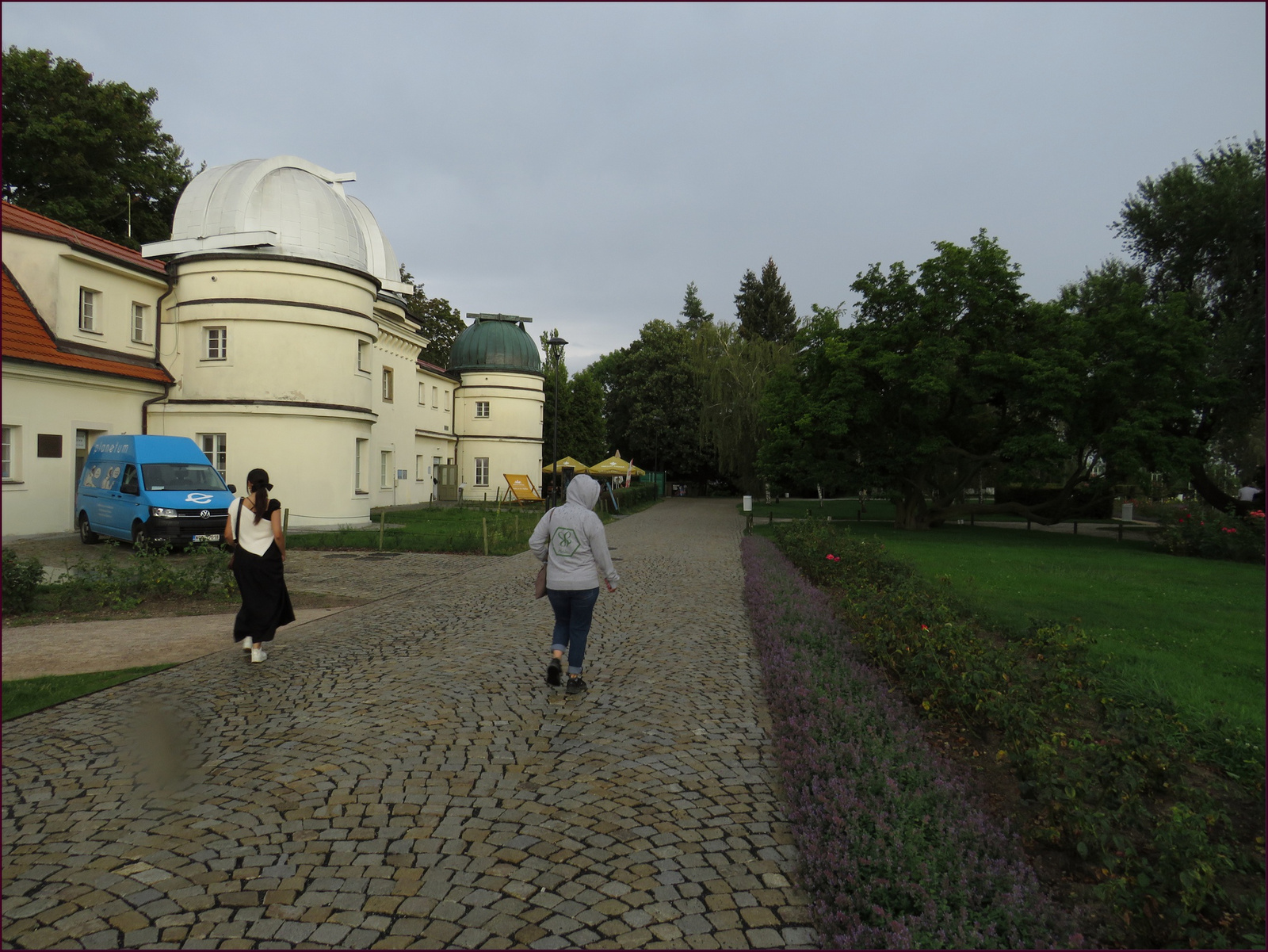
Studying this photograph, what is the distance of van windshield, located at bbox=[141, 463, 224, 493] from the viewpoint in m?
16.3

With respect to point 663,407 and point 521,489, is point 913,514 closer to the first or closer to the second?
point 521,489

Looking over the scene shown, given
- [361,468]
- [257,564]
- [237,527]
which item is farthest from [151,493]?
[257,564]

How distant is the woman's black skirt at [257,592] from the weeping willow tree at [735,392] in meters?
32.5

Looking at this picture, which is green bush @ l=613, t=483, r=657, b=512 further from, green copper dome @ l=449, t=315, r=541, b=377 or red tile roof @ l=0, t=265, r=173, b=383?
red tile roof @ l=0, t=265, r=173, b=383

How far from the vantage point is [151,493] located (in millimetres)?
15938

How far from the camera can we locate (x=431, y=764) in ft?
16.8

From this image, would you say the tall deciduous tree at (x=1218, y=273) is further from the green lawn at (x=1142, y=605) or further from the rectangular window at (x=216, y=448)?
the rectangular window at (x=216, y=448)

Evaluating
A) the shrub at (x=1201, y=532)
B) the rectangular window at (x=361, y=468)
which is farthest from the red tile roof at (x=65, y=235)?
the shrub at (x=1201, y=532)

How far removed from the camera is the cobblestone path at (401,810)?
3.35 m

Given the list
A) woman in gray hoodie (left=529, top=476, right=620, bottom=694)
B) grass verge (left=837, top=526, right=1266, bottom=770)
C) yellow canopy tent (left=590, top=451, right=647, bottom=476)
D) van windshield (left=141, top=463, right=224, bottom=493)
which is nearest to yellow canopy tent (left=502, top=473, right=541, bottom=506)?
yellow canopy tent (left=590, top=451, right=647, bottom=476)

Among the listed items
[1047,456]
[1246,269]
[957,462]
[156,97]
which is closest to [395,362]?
[156,97]

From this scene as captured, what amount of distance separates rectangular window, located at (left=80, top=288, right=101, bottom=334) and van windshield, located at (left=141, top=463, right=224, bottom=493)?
6557mm

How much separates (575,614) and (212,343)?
65.8 feet

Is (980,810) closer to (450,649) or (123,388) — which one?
(450,649)
